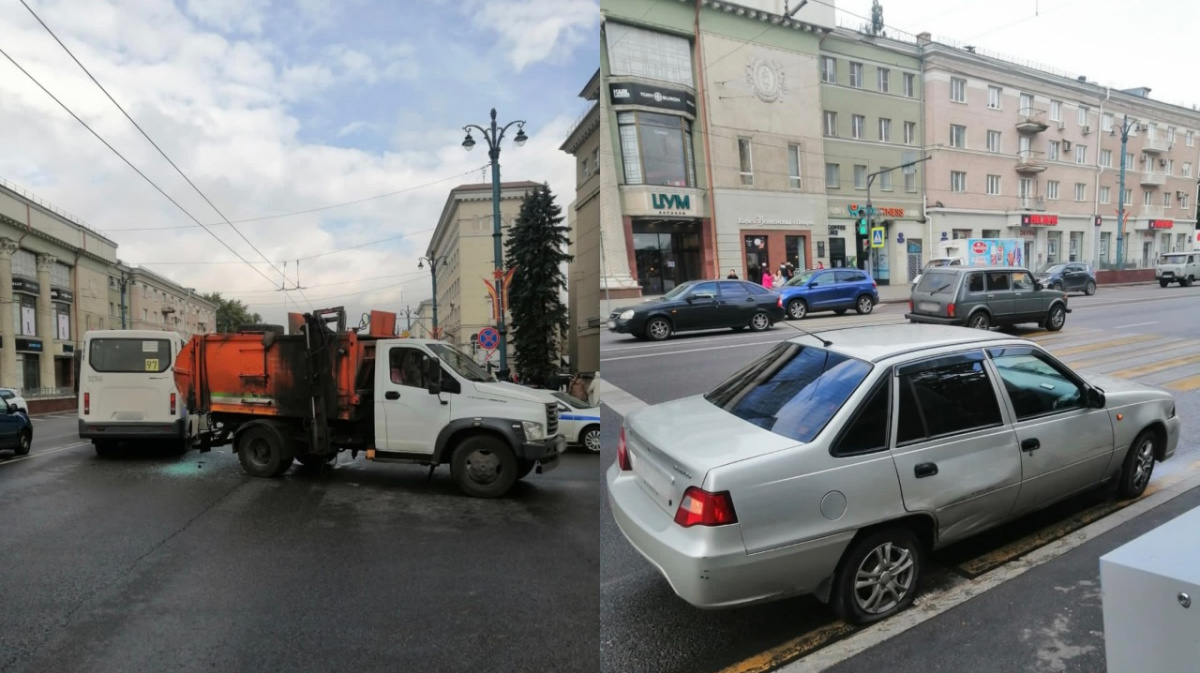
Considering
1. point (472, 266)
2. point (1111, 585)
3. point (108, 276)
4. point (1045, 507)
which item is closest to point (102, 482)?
point (108, 276)

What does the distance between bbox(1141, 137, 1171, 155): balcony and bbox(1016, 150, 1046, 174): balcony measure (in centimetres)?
70

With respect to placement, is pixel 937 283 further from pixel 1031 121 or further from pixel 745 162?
pixel 745 162

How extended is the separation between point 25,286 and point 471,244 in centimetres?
116

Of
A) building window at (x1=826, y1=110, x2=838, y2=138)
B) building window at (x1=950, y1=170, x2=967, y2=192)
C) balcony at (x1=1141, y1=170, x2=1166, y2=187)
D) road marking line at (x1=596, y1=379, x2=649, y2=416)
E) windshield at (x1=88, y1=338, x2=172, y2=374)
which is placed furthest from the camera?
balcony at (x1=1141, y1=170, x2=1166, y2=187)

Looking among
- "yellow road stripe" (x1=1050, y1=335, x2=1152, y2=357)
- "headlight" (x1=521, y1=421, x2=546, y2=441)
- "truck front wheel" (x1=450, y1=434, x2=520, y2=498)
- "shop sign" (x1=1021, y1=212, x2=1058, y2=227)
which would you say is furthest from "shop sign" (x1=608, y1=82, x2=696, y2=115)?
"truck front wheel" (x1=450, y1=434, x2=520, y2=498)

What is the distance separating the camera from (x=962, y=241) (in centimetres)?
306

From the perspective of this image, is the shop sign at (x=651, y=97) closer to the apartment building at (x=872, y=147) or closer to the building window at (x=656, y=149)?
the building window at (x=656, y=149)

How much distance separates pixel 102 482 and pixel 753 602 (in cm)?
200

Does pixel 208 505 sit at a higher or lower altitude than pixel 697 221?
lower

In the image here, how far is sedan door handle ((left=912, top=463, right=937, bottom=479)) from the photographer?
2160 millimetres

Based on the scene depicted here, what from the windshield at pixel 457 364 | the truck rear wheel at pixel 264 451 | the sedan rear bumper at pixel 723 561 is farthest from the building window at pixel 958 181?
the truck rear wheel at pixel 264 451

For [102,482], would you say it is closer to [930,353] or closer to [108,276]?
[108,276]

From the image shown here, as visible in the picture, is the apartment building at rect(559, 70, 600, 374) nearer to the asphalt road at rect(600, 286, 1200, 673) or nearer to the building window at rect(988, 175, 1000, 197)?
the asphalt road at rect(600, 286, 1200, 673)

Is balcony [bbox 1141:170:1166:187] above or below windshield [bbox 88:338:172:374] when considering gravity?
above
